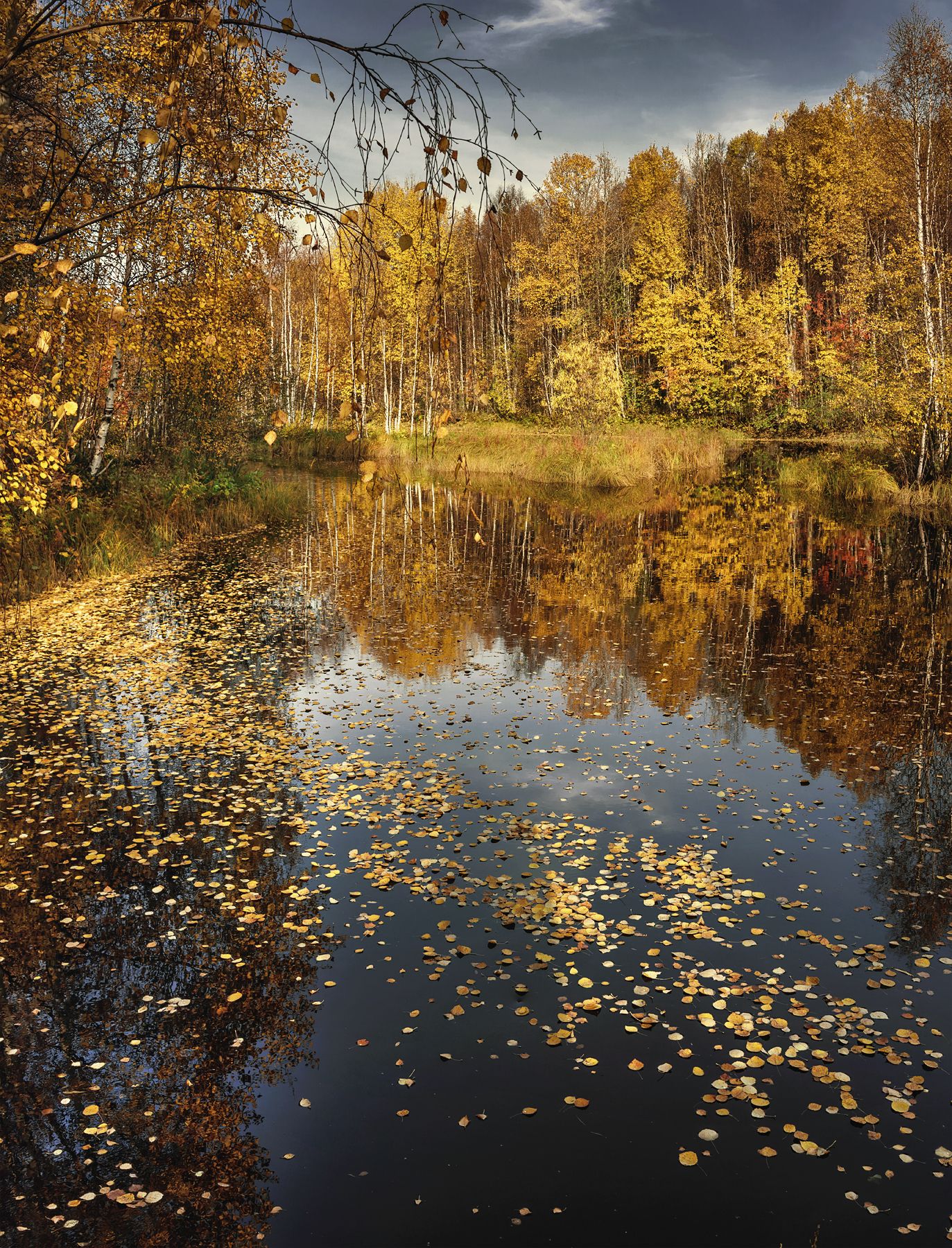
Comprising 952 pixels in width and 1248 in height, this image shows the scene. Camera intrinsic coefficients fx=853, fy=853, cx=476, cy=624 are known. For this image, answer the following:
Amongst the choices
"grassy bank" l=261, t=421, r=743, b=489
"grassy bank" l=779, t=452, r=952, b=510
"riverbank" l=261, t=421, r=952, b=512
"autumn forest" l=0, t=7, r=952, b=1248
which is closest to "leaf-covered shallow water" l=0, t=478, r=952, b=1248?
"autumn forest" l=0, t=7, r=952, b=1248

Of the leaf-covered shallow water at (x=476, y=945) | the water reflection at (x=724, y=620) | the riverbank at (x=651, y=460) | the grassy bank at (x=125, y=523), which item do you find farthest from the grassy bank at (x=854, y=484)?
the grassy bank at (x=125, y=523)

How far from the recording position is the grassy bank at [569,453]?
118 feet

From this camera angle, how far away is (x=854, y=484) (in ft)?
101

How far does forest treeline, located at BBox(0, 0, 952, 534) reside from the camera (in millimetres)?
4477

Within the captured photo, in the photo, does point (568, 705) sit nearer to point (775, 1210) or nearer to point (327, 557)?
point (775, 1210)

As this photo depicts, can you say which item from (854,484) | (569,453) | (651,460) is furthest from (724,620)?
A: (569,453)

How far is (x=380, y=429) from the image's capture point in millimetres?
51281

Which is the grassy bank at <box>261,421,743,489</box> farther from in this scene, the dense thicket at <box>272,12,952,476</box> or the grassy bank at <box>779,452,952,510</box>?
the grassy bank at <box>779,452,952,510</box>

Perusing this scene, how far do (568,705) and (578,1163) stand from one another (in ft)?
23.0

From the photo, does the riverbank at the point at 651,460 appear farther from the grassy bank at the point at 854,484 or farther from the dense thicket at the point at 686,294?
the dense thicket at the point at 686,294

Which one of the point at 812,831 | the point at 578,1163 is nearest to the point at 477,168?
the point at 578,1163

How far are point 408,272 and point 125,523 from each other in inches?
1324

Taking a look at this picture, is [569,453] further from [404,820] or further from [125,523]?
[404,820]

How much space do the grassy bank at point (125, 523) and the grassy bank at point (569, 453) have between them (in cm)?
545
